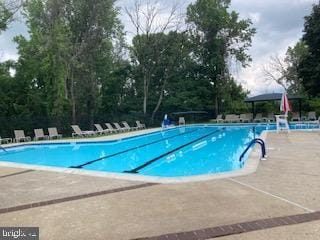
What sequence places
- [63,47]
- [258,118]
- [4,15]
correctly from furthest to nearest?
1. [258,118]
2. [63,47]
3. [4,15]

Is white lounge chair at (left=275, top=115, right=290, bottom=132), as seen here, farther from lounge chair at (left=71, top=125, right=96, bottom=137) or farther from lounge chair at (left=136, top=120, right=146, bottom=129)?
lounge chair at (left=136, top=120, right=146, bottom=129)

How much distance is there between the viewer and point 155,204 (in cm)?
533

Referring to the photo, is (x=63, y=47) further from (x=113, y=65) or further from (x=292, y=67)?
(x=292, y=67)

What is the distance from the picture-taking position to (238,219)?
177 inches

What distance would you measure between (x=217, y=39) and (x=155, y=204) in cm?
2965

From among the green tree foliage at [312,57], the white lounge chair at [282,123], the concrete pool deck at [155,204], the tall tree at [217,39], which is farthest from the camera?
the tall tree at [217,39]

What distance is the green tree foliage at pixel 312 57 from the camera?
22422 millimetres

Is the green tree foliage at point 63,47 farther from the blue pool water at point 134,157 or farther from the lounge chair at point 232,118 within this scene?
the lounge chair at point 232,118

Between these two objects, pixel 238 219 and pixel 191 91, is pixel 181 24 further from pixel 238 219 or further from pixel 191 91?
pixel 238 219

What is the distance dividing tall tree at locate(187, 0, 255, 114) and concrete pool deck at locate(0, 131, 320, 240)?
26.5m

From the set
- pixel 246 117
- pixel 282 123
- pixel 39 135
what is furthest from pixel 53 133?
pixel 246 117

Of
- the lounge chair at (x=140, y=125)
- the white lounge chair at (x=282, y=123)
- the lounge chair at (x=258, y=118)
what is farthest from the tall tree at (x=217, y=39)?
the white lounge chair at (x=282, y=123)

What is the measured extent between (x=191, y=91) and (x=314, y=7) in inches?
499

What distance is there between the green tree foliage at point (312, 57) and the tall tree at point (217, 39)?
1038 cm
